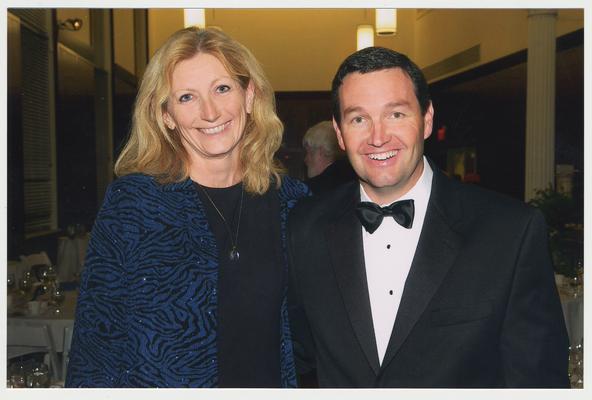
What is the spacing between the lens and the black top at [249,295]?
213 centimetres

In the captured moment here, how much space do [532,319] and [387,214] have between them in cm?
47

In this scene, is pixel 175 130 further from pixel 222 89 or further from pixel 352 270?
pixel 352 270

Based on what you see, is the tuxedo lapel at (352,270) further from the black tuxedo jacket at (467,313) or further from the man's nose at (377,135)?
the man's nose at (377,135)

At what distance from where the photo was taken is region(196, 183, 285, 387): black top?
84.0 inches

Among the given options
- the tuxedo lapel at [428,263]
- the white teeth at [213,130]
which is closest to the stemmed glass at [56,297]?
the white teeth at [213,130]

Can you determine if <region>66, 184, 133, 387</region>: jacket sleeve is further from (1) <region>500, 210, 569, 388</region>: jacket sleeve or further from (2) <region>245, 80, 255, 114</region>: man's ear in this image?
(1) <region>500, 210, 569, 388</region>: jacket sleeve

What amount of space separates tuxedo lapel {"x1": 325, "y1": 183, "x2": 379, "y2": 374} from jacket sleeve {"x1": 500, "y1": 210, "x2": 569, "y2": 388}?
0.35 meters

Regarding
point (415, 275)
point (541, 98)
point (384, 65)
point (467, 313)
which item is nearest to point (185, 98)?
point (384, 65)

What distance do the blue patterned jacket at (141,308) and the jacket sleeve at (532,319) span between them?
2.71ft

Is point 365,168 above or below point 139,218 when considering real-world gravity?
above

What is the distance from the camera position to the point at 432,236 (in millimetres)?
1977
